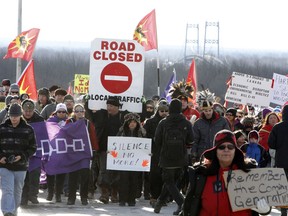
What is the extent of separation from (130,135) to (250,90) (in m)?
9.47

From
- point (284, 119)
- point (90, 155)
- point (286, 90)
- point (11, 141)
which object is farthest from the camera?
point (286, 90)

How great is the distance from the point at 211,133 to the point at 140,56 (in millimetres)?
1597

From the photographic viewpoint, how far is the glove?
7.56 metres

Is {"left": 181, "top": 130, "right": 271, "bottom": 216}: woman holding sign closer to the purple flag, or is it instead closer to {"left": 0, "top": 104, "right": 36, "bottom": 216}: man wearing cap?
{"left": 0, "top": 104, "right": 36, "bottom": 216}: man wearing cap

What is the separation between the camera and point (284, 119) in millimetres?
14094

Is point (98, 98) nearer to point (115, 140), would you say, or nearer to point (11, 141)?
point (115, 140)

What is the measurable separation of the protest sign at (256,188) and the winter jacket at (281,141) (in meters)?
5.99

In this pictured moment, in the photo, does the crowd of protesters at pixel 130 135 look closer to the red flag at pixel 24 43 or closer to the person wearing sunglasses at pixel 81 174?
the person wearing sunglasses at pixel 81 174

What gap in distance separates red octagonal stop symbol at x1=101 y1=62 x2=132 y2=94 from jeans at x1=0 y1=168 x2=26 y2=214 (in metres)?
2.42

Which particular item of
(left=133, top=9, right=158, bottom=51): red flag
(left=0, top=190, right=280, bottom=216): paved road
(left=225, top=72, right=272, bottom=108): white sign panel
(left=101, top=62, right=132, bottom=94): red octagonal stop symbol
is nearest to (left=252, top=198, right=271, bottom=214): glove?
(left=0, top=190, right=280, bottom=216): paved road

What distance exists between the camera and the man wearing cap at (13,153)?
12742 mm

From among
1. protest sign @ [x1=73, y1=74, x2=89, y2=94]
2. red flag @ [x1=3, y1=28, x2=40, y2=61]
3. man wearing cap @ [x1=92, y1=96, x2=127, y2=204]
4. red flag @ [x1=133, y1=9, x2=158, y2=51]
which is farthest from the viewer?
protest sign @ [x1=73, y1=74, x2=89, y2=94]

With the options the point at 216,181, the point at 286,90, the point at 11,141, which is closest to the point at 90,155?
the point at 11,141

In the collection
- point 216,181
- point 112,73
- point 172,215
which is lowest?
point 172,215
